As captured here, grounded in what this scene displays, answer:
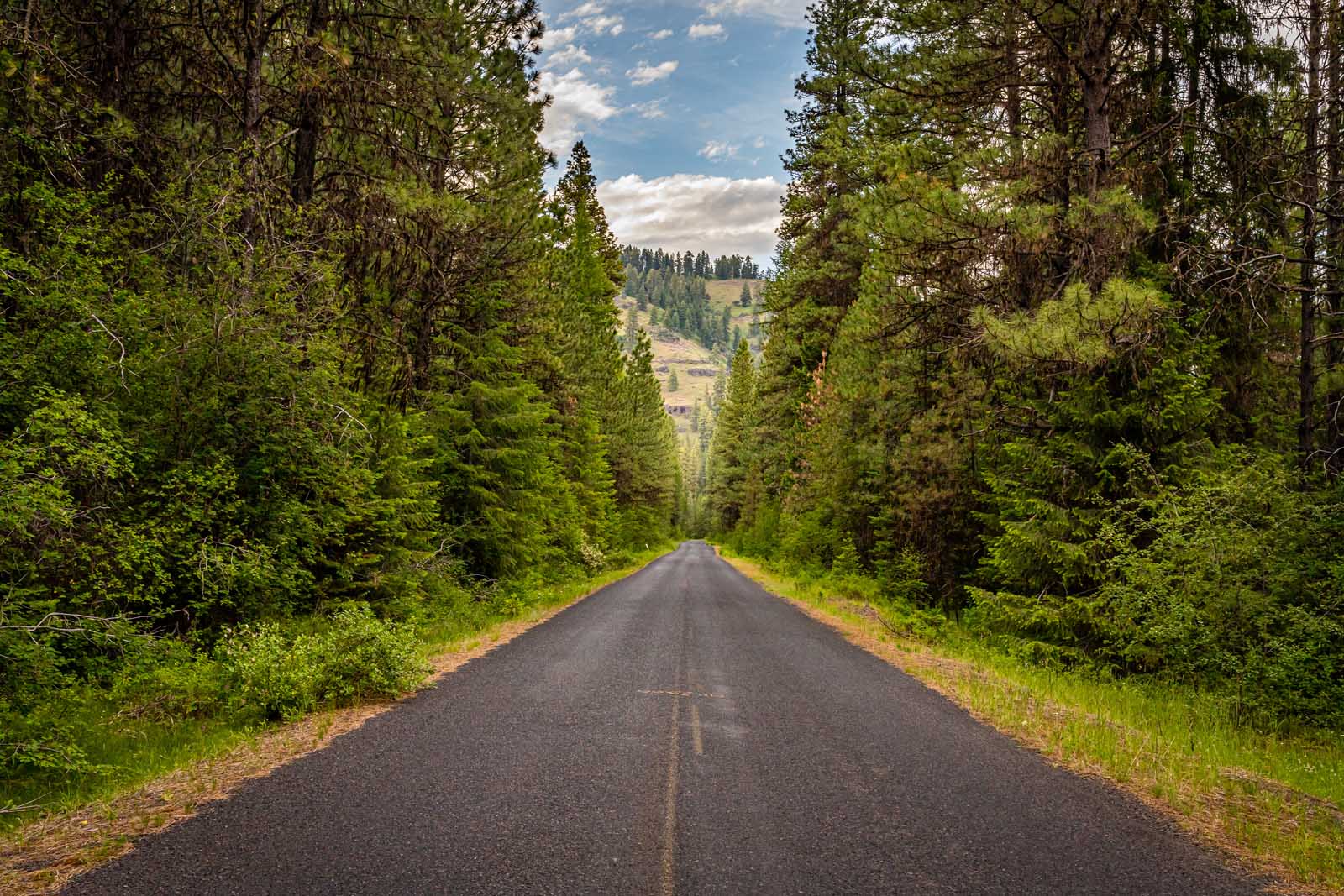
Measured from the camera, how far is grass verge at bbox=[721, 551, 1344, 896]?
4812 mm

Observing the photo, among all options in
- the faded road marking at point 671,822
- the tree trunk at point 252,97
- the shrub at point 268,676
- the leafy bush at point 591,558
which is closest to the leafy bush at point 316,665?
the shrub at point 268,676

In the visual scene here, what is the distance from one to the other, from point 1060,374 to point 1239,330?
3888mm

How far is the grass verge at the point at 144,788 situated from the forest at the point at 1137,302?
1056cm

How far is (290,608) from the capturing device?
32.2ft

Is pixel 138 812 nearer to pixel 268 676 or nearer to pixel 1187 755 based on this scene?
pixel 268 676

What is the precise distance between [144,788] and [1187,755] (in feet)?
31.7

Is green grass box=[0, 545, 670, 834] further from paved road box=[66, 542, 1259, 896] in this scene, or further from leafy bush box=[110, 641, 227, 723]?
paved road box=[66, 542, 1259, 896]

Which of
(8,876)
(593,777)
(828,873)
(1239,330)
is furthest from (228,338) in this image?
(1239,330)

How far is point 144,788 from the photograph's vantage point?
5.43 m

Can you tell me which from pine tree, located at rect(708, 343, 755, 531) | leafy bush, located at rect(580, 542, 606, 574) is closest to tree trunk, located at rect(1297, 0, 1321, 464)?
leafy bush, located at rect(580, 542, 606, 574)

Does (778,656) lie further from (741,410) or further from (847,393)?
(741,410)

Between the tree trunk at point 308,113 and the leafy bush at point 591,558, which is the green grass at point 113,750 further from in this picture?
the leafy bush at point 591,558

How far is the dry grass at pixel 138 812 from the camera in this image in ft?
13.3

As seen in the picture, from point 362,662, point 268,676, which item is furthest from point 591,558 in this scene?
point 268,676
